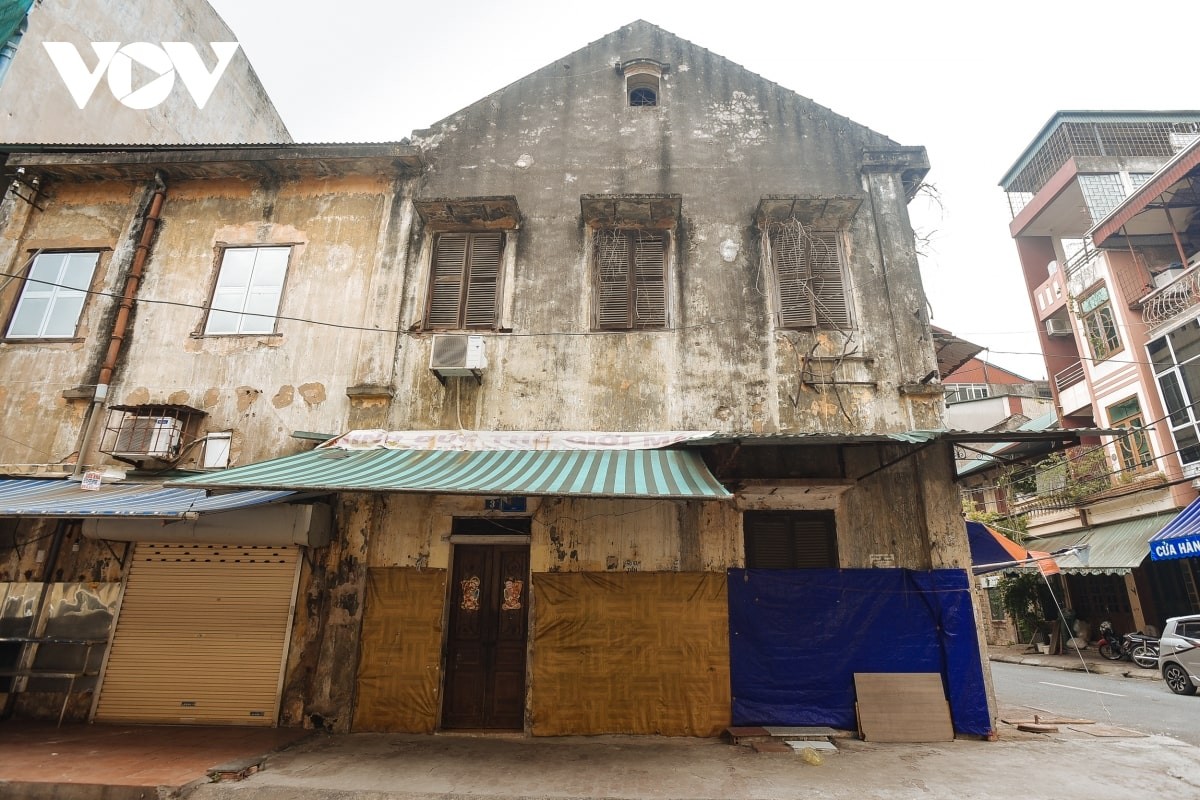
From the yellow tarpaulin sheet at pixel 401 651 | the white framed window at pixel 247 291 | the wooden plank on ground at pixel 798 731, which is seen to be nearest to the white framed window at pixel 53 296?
the white framed window at pixel 247 291

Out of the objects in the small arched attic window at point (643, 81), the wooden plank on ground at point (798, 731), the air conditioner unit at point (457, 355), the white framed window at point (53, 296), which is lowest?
the wooden plank on ground at point (798, 731)

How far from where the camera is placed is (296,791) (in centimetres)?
533

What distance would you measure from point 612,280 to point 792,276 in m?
2.72

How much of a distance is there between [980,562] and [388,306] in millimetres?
9810

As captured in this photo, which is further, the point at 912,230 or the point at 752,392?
the point at 912,230

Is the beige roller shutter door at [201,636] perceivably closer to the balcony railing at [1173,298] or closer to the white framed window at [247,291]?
the white framed window at [247,291]

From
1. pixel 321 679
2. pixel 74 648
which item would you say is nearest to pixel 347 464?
pixel 321 679

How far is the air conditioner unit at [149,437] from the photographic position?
8.31 meters

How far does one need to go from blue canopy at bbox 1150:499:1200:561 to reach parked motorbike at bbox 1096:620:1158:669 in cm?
416

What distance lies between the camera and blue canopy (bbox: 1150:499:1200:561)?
43.8ft

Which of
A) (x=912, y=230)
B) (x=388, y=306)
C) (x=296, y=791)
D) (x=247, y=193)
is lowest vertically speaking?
(x=296, y=791)

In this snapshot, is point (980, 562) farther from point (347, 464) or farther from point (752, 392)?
Answer: point (347, 464)

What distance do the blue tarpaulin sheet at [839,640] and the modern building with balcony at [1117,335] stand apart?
445 inches

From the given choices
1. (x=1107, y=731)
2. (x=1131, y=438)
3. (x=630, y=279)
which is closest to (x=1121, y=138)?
(x=1131, y=438)
